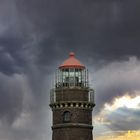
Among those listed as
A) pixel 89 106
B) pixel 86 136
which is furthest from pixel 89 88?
pixel 86 136

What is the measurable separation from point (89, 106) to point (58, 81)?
490 cm

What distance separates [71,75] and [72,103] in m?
3.55

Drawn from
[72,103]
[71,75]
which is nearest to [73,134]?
[72,103]

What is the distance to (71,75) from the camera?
5816 cm

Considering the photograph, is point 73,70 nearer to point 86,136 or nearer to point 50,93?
point 50,93

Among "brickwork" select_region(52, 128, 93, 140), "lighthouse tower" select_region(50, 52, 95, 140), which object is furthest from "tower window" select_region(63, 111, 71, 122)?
"brickwork" select_region(52, 128, 93, 140)

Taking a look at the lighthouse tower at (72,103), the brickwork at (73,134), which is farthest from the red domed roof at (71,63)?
the brickwork at (73,134)

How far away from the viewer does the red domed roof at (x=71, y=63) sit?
190 ft

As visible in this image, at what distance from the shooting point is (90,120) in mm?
57969

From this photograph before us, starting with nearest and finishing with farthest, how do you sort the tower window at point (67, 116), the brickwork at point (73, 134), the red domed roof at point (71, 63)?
1. the brickwork at point (73, 134)
2. the tower window at point (67, 116)
3. the red domed roof at point (71, 63)

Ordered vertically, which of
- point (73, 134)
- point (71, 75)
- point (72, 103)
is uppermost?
point (71, 75)

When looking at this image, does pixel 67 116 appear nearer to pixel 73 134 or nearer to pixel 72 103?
pixel 72 103

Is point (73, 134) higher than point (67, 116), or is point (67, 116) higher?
point (67, 116)

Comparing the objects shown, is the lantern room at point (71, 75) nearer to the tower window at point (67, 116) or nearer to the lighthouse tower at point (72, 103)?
the lighthouse tower at point (72, 103)
